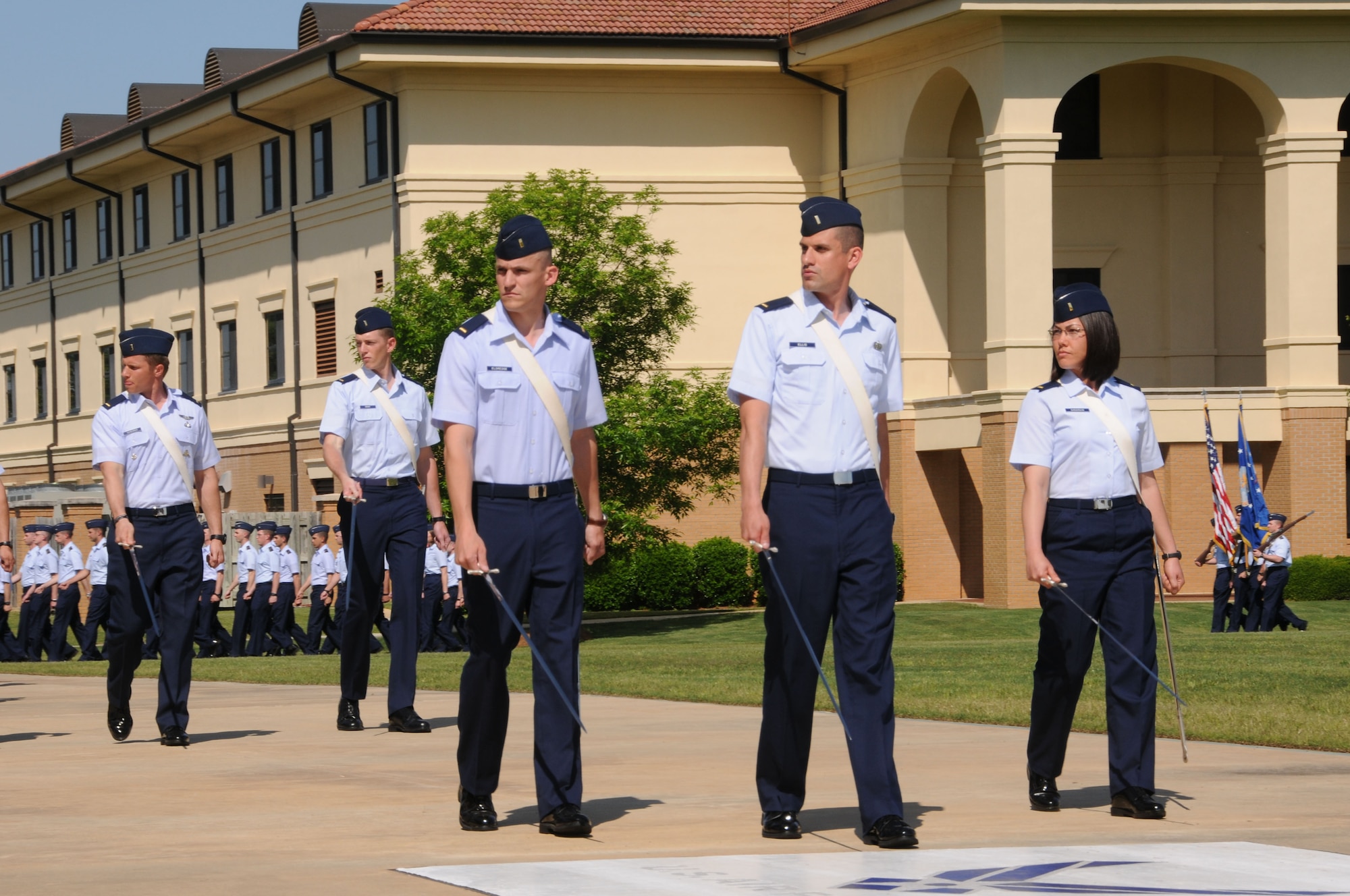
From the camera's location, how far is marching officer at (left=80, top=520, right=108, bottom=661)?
29812 millimetres

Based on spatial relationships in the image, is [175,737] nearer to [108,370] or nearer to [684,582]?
[684,582]

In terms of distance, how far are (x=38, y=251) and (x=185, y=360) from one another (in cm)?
1129

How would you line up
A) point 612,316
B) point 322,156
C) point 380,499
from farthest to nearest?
point 322,156, point 612,316, point 380,499

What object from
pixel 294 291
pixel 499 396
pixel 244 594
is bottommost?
pixel 244 594

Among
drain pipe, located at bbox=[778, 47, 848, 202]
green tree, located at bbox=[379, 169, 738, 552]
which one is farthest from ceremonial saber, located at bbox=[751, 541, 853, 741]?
drain pipe, located at bbox=[778, 47, 848, 202]

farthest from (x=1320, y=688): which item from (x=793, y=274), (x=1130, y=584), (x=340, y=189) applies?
(x=340, y=189)

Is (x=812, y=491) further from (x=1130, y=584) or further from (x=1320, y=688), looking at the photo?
(x=1320, y=688)

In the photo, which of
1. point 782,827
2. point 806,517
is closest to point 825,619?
point 806,517

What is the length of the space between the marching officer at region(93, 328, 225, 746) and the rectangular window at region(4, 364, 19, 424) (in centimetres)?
5444

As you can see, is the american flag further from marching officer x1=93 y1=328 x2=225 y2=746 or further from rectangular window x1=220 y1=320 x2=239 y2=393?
rectangular window x1=220 y1=320 x2=239 y2=393

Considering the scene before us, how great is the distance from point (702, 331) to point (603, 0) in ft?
22.0

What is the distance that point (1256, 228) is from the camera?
42281 millimetres

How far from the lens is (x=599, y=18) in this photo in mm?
42062

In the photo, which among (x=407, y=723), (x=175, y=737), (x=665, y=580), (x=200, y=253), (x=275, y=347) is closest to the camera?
(x=175, y=737)
